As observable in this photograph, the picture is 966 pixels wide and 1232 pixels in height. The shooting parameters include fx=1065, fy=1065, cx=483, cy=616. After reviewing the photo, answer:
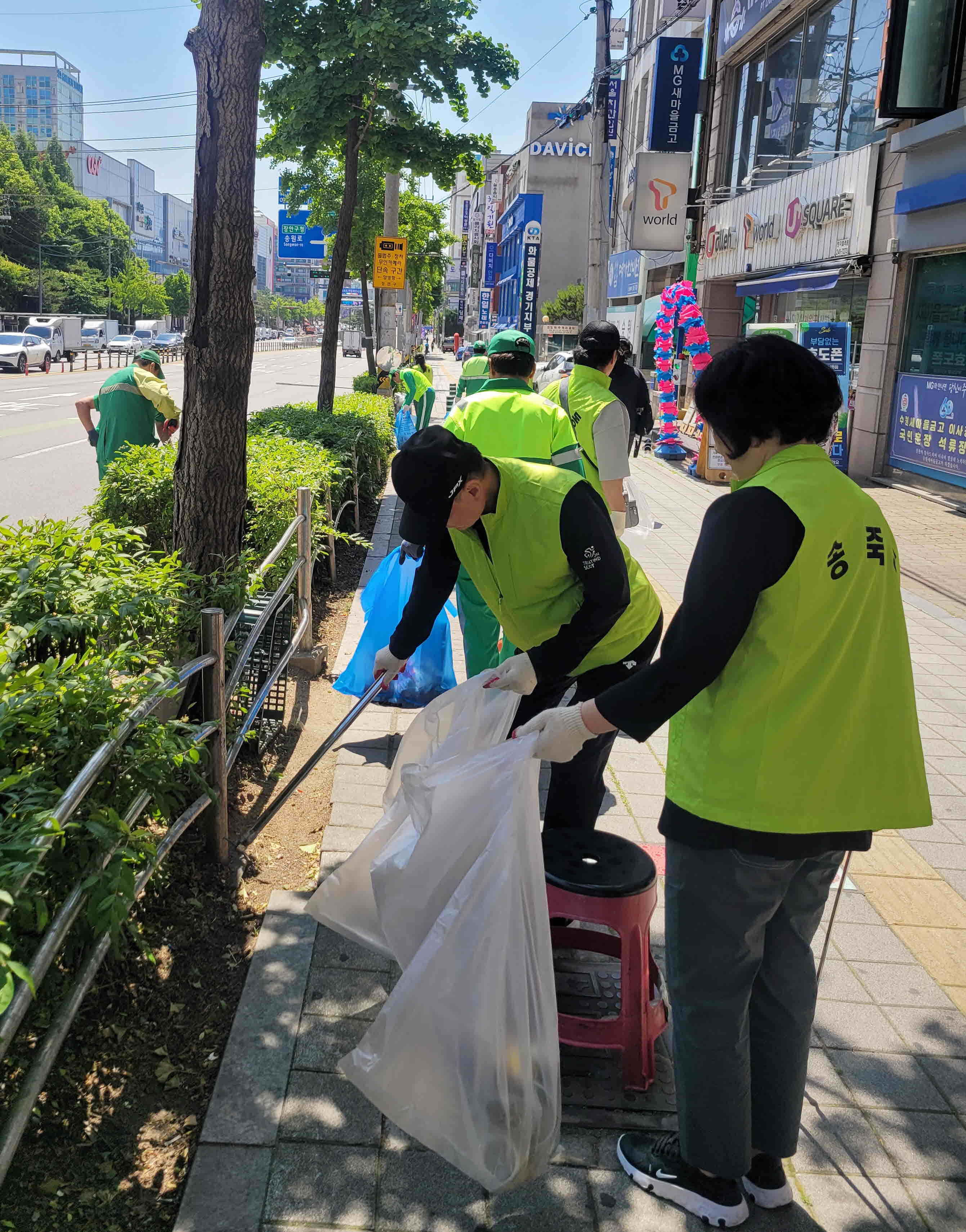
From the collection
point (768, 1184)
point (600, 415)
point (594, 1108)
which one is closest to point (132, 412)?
point (600, 415)

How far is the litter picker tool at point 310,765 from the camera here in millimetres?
3256

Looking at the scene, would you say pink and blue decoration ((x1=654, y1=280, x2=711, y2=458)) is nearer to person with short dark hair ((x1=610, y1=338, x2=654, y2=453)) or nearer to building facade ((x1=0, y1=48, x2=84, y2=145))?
person with short dark hair ((x1=610, y1=338, x2=654, y2=453))

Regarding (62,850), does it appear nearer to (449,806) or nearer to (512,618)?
(449,806)

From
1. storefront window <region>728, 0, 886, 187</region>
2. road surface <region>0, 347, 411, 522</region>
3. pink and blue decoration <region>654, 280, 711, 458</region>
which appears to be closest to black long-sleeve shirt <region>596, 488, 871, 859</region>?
road surface <region>0, 347, 411, 522</region>

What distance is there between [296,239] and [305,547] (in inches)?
1120

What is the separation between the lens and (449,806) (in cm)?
245

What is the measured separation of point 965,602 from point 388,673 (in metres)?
6.58

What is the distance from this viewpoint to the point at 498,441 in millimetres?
4340

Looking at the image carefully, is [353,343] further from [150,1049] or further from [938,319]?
[150,1049]

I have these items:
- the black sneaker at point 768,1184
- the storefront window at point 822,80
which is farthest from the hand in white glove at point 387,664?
the storefront window at point 822,80

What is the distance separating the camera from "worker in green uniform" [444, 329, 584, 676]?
162 inches

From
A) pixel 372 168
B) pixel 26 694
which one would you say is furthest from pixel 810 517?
pixel 372 168

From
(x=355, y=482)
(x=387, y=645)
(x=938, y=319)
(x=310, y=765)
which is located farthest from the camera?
(x=938, y=319)

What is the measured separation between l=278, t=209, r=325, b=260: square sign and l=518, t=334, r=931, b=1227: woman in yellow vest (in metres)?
30.7
